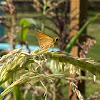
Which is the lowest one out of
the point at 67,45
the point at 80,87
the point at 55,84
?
the point at 80,87

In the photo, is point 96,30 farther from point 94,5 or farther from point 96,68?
point 96,68

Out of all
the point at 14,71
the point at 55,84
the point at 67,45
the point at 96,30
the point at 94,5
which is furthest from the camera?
the point at 94,5

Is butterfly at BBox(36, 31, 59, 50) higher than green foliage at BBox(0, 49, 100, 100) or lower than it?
higher

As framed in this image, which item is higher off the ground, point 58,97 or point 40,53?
point 40,53

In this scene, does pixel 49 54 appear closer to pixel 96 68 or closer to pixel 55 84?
pixel 96 68

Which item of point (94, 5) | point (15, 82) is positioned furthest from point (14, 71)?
point (94, 5)

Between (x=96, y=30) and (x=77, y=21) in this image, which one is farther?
(x=96, y=30)

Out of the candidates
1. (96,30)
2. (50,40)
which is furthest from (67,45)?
(96,30)

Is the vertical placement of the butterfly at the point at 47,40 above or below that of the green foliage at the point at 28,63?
above

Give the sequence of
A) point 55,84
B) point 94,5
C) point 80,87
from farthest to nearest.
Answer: point 94,5 → point 80,87 → point 55,84
